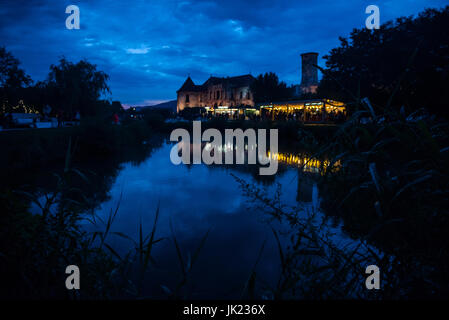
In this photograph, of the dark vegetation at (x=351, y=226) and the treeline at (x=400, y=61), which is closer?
the dark vegetation at (x=351, y=226)

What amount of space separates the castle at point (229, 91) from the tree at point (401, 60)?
2510 centimetres

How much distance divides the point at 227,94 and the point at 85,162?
45.3 meters

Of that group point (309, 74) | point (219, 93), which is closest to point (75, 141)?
point (309, 74)

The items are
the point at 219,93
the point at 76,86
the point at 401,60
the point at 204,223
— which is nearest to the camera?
the point at 204,223

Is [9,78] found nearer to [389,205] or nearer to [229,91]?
[389,205]

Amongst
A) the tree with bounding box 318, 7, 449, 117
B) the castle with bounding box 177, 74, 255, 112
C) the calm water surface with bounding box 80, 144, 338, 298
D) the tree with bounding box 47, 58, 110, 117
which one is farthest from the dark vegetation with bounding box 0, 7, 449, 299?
the castle with bounding box 177, 74, 255, 112

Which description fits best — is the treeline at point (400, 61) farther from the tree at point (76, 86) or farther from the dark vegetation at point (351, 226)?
the tree at point (76, 86)

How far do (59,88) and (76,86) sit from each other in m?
2.72

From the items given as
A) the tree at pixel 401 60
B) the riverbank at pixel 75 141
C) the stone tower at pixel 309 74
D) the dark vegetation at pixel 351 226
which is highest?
the stone tower at pixel 309 74

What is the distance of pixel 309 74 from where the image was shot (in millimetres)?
49969

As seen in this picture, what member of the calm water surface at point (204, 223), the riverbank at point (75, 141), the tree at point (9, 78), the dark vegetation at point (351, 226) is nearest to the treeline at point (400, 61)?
the riverbank at point (75, 141)

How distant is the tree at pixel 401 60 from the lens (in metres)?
13.9

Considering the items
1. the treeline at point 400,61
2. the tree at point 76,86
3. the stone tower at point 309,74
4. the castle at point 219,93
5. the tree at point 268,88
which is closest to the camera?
the treeline at point 400,61

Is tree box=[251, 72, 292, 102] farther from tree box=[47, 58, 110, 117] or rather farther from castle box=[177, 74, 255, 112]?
tree box=[47, 58, 110, 117]
